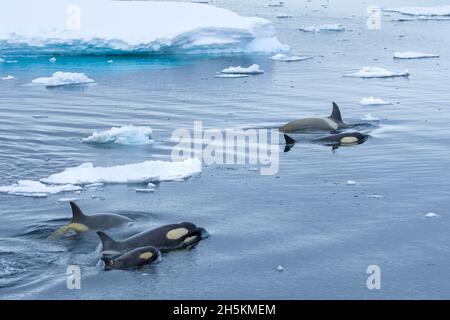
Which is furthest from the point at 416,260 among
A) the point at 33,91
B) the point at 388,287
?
the point at 33,91

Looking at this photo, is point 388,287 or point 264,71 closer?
point 388,287

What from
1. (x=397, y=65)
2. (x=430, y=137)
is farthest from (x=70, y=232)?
(x=397, y=65)

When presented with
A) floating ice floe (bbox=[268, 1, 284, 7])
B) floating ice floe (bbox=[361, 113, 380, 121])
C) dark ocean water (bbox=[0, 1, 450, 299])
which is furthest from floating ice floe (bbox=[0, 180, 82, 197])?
floating ice floe (bbox=[268, 1, 284, 7])

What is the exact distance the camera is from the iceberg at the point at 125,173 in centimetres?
1399

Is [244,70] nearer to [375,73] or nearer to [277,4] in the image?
[375,73]

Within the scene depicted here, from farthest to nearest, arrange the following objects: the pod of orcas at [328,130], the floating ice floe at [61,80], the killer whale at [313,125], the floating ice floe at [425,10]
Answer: the floating ice floe at [425,10] < the floating ice floe at [61,80] < the killer whale at [313,125] < the pod of orcas at [328,130]

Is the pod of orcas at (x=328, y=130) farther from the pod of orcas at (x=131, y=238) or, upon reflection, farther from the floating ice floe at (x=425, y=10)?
the floating ice floe at (x=425, y=10)

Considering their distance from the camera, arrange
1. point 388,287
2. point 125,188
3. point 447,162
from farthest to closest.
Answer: point 447,162
point 125,188
point 388,287

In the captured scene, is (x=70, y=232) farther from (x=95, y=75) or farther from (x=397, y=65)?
(x=397, y=65)

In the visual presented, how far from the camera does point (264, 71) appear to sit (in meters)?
28.0

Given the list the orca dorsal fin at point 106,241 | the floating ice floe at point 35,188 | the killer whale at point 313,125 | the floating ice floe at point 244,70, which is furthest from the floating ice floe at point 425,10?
the orca dorsal fin at point 106,241

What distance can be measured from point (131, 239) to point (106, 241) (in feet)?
0.98
